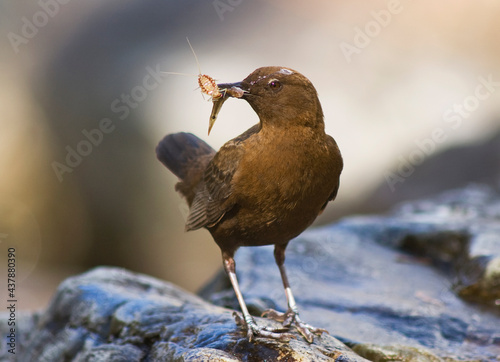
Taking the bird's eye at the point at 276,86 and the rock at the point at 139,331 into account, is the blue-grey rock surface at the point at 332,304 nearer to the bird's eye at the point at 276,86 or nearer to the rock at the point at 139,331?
the rock at the point at 139,331

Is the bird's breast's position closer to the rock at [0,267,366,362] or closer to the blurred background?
the rock at [0,267,366,362]

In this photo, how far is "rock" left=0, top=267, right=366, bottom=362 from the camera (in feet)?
10.8

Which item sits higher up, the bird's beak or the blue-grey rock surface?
the bird's beak

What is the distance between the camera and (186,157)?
4492 millimetres

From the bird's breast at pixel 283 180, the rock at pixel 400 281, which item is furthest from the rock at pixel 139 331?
the bird's breast at pixel 283 180

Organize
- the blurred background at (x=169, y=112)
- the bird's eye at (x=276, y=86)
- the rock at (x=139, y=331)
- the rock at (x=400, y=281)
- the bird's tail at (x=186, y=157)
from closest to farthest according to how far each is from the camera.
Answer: the rock at (x=139, y=331)
the bird's eye at (x=276, y=86)
the rock at (x=400, y=281)
the bird's tail at (x=186, y=157)
the blurred background at (x=169, y=112)

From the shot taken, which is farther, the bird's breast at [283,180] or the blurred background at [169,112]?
the blurred background at [169,112]

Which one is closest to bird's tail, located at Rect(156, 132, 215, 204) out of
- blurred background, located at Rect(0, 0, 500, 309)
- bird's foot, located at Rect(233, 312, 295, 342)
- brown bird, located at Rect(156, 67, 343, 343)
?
brown bird, located at Rect(156, 67, 343, 343)

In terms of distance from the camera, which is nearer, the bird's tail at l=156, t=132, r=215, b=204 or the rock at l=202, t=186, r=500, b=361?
the rock at l=202, t=186, r=500, b=361

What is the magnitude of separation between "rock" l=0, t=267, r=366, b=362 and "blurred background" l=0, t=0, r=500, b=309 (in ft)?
11.4

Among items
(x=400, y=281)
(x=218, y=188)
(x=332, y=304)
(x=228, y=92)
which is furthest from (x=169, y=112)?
(x=228, y=92)

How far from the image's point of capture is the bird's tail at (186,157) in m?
4.43

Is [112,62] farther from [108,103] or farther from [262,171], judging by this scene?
[262,171]

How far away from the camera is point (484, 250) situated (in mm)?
5078
